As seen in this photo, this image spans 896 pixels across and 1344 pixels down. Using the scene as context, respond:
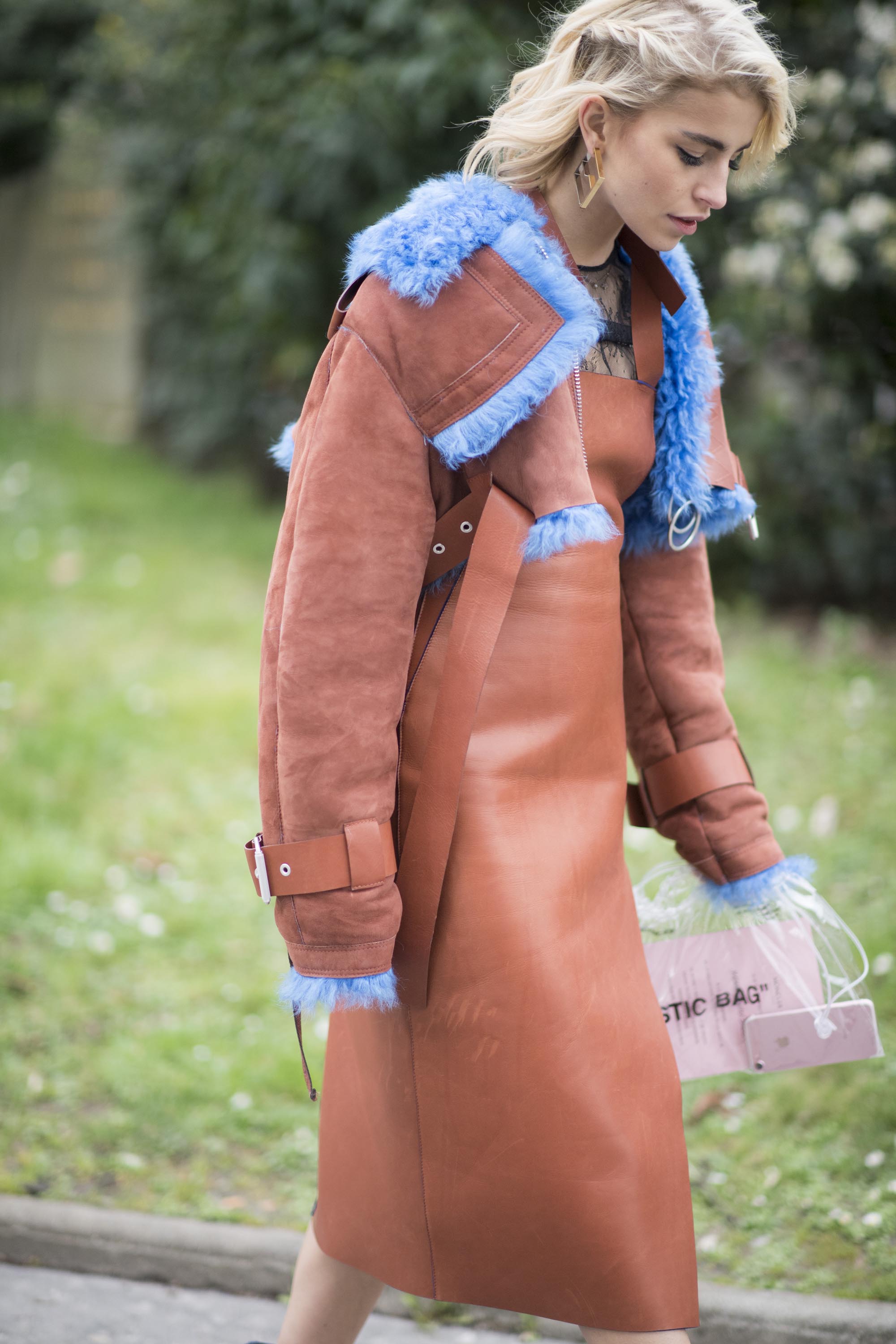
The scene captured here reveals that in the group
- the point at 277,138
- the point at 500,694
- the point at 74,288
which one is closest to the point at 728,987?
→ the point at 500,694

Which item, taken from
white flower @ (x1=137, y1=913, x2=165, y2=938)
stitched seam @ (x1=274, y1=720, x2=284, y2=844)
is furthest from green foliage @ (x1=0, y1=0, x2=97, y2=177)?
stitched seam @ (x1=274, y1=720, x2=284, y2=844)

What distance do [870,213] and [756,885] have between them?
473cm

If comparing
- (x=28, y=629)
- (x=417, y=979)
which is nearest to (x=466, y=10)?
(x=28, y=629)

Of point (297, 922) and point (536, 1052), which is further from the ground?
point (297, 922)

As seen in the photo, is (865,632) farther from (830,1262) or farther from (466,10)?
(830,1262)

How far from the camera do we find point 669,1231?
5.26ft

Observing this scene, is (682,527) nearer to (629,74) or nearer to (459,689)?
(459,689)

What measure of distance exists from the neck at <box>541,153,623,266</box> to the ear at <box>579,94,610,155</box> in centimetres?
6

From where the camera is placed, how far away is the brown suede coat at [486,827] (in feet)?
4.96

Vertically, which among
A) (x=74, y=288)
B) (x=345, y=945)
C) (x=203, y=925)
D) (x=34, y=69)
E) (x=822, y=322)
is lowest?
(x=203, y=925)

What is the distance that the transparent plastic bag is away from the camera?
6.15 feet

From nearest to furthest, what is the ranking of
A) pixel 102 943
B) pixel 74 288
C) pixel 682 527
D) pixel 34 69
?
pixel 682 527 < pixel 102 943 < pixel 34 69 < pixel 74 288

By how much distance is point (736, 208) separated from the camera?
5738 mm

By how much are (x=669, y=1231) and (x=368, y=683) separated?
2.64 feet
